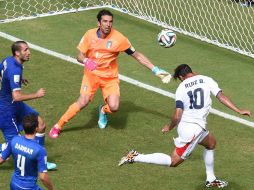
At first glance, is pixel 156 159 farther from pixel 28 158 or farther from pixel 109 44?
pixel 109 44

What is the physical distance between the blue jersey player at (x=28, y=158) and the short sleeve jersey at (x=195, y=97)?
2.60 m

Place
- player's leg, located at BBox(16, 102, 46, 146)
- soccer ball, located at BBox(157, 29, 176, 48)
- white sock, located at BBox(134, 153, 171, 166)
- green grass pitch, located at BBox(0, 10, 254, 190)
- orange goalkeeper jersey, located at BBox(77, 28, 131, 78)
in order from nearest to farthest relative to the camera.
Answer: white sock, located at BBox(134, 153, 171, 166) < player's leg, located at BBox(16, 102, 46, 146) < green grass pitch, located at BBox(0, 10, 254, 190) < orange goalkeeper jersey, located at BBox(77, 28, 131, 78) < soccer ball, located at BBox(157, 29, 176, 48)

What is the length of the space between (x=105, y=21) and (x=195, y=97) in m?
2.72

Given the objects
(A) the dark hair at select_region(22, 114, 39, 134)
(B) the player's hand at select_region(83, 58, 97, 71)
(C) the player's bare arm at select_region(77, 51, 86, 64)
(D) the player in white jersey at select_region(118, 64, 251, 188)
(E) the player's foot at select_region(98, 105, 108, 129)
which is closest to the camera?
(A) the dark hair at select_region(22, 114, 39, 134)

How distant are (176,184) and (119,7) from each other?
30.9ft

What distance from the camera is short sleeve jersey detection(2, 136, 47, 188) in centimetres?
873

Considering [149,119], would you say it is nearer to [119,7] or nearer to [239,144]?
[239,144]

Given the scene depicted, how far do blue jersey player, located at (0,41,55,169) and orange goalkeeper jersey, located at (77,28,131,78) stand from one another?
1833mm

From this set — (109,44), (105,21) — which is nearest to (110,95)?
(109,44)

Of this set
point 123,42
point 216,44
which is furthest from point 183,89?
point 216,44

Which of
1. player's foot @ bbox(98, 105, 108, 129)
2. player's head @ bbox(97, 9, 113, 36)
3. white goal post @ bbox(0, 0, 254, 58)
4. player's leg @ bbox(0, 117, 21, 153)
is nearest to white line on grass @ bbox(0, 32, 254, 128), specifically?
white goal post @ bbox(0, 0, 254, 58)

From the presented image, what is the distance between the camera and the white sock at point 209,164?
10.9 meters

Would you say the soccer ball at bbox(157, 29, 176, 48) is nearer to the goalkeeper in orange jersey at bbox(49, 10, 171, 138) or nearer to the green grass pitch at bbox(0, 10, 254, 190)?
the goalkeeper in orange jersey at bbox(49, 10, 171, 138)

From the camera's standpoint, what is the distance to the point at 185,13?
1955 centimetres
